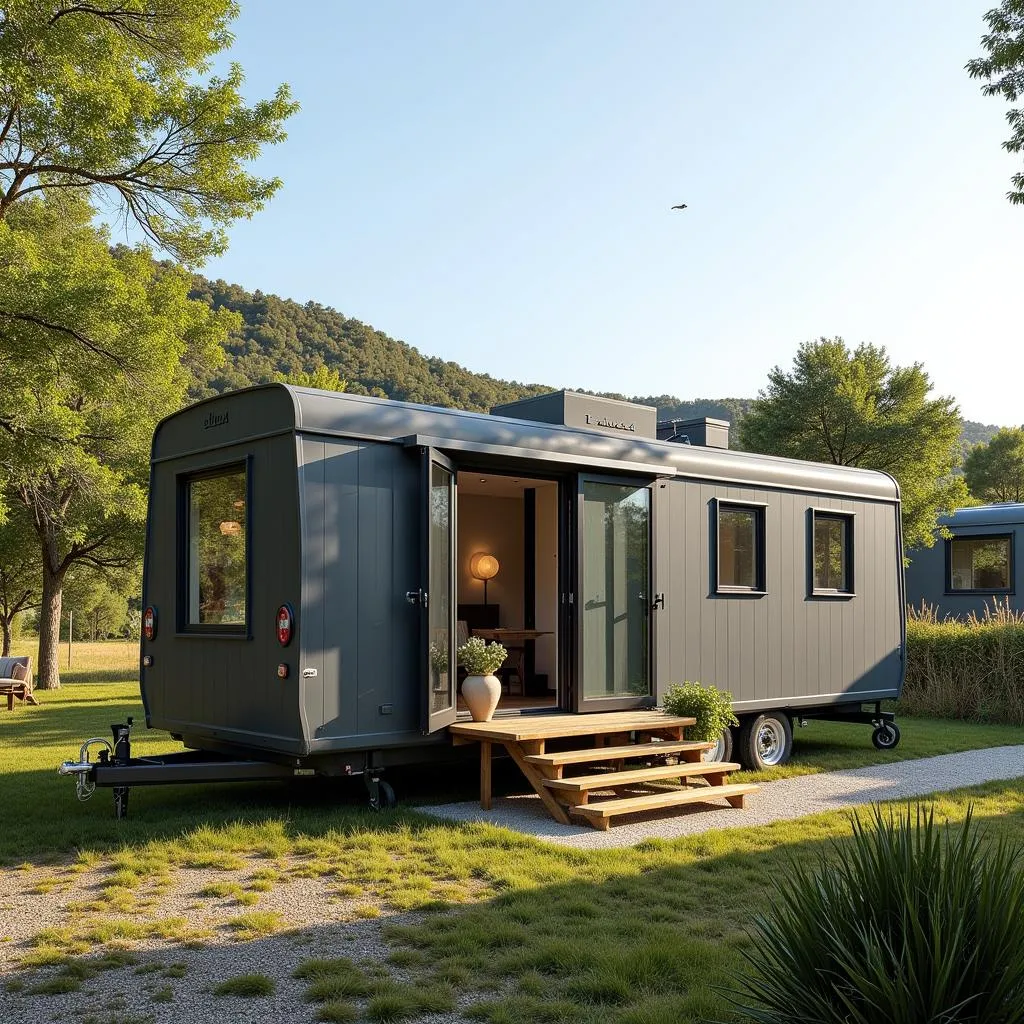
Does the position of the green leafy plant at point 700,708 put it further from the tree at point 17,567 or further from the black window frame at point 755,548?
the tree at point 17,567

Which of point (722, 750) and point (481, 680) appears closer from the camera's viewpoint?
point (481, 680)

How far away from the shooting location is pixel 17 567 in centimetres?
2414

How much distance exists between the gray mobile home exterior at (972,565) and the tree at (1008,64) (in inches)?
335

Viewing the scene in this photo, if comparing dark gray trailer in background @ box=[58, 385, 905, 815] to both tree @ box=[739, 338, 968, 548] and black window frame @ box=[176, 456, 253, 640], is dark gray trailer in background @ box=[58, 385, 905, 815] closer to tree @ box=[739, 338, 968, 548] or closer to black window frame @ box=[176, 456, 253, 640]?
black window frame @ box=[176, 456, 253, 640]

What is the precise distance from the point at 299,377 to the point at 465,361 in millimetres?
14864

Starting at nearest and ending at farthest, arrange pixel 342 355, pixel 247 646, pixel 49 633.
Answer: pixel 247 646
pixel 49 633
pixel 342 355

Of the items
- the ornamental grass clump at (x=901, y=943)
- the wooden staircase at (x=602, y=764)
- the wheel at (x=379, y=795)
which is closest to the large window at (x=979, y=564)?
the wooden staircase at (x=602, y=764)

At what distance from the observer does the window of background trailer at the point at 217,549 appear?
6922 millimetres

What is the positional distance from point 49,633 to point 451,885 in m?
16.1

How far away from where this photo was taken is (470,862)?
553 centimetres

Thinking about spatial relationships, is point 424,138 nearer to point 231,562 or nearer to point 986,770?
point 231,562

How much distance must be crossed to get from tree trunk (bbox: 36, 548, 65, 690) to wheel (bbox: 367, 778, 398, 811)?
14059mm

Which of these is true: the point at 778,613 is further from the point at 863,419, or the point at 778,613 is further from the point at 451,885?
the point at 863,419

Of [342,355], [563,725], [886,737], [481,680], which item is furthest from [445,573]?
[342,355]
